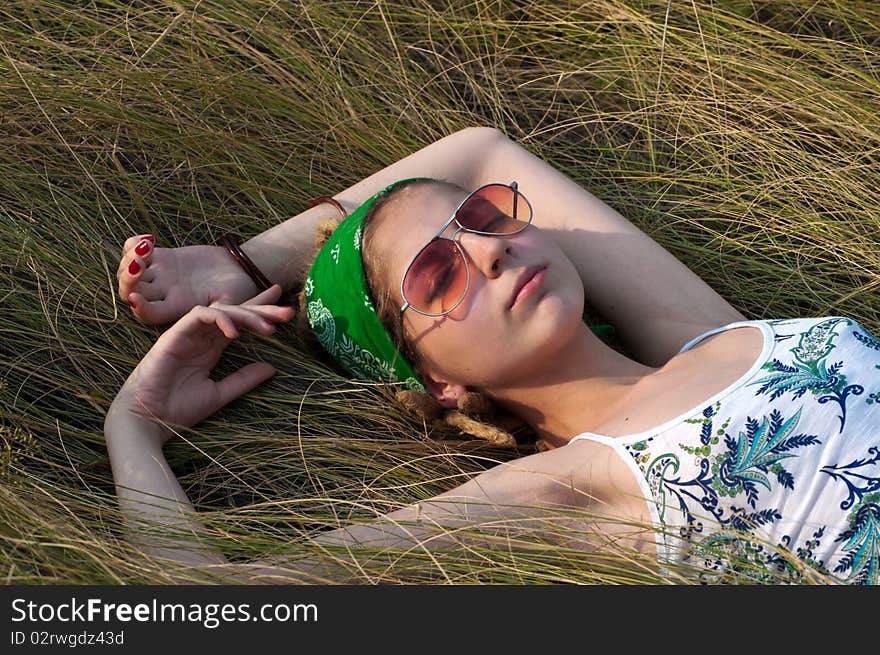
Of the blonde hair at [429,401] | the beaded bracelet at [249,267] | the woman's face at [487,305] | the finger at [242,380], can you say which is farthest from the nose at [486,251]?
the finger at [242,380]

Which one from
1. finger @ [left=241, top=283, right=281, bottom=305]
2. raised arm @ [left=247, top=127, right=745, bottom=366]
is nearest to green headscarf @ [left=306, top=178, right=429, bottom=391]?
finger @ [left=241, top=283, right=281, bottom=305]

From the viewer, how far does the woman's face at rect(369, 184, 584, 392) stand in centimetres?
263

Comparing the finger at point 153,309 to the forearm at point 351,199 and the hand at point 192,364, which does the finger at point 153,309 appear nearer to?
the hand at point 192,364

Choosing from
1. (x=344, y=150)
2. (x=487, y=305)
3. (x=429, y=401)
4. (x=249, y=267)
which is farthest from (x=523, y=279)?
(x=344, y=150)

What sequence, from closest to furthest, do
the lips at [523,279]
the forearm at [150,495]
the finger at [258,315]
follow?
the forearm at [150,495] → the lips at [523,279] → the finger at [258,315]

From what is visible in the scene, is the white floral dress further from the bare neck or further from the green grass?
the green grass

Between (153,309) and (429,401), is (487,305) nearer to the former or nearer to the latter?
(429,401)

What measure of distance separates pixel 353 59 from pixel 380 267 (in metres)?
1.57

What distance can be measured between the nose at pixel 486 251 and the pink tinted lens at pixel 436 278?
0.10 feet

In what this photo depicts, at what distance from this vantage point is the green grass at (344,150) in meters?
3.10

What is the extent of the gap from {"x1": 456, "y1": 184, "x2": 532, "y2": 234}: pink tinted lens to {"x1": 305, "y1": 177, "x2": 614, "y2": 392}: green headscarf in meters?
0.22

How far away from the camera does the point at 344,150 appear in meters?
3.84

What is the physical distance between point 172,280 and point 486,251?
1126 mm

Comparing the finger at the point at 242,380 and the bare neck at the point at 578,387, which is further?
the finger at the point at 242,380
